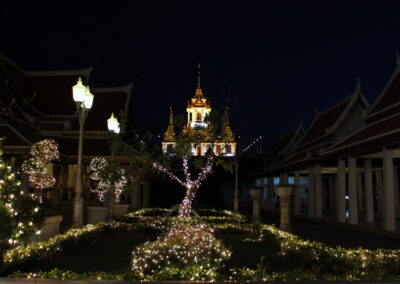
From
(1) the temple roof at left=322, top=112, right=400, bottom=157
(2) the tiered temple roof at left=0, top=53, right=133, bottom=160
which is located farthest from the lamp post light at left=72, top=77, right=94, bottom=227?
(2) the tiered temple roof at left=0, top=53, right=133, bottom=160

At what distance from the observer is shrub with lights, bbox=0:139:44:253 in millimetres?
6512

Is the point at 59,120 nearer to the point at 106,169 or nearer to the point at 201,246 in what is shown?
the point at 106,169

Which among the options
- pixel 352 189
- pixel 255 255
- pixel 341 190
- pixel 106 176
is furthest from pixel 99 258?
pixel 341 190

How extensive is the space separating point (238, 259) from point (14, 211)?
5036 millimetres

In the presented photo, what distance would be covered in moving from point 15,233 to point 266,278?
3.92 m

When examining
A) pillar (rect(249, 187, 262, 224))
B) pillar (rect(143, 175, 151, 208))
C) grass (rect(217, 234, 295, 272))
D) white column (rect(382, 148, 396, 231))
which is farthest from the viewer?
pillar (rect(143, 175, 151, 208))

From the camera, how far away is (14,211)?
6.80 meters

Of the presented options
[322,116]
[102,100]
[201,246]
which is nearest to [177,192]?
[102,100]

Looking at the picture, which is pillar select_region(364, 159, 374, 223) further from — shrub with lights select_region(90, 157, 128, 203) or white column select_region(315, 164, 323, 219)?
shrub with lights select_region(90, 157, 128, 203)

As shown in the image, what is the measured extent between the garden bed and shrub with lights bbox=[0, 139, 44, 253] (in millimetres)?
654

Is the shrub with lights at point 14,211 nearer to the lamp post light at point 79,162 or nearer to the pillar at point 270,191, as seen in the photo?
the lamp post light at point 79,162

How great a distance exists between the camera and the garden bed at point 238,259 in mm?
6887

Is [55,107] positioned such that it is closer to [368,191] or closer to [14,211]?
[368,191]

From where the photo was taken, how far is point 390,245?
12.8m
